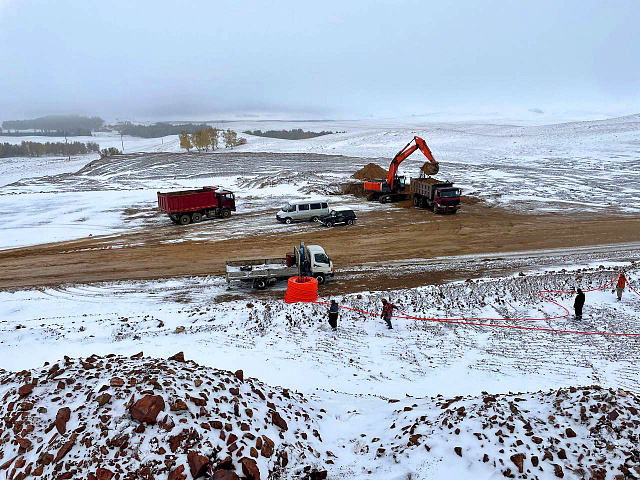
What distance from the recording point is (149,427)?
630 centimetres

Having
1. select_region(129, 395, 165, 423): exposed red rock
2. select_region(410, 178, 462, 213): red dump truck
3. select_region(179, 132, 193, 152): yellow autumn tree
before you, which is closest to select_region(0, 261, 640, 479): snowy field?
select_region(129, 395, 165, 423): exposed red rock

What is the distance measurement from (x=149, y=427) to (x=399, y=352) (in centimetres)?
726

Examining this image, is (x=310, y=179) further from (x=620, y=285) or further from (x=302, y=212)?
(x=620, y=285)

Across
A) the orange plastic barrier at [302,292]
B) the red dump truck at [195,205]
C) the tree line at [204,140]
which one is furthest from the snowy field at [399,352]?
the tree line at [204,140]

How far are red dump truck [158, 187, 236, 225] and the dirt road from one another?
2.09m

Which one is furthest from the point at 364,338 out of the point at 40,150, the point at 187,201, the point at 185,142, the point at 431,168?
the point at 40,150

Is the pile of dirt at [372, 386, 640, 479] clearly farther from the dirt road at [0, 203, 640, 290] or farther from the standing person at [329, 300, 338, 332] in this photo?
the dirt road at [0, 203, 640, 290]

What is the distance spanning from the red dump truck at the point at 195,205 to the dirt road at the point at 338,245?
2093mm

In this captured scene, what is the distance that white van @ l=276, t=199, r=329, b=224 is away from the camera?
30.1m

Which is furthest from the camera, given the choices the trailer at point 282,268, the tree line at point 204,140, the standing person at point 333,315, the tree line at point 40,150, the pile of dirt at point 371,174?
the tree line at point 40,150

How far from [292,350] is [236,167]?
61348 mm

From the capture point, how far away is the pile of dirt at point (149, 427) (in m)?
5.89

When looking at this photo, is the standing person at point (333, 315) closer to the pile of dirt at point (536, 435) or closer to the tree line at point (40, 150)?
the pile of dirt at point (536, 435)

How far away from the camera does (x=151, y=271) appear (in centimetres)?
2038
